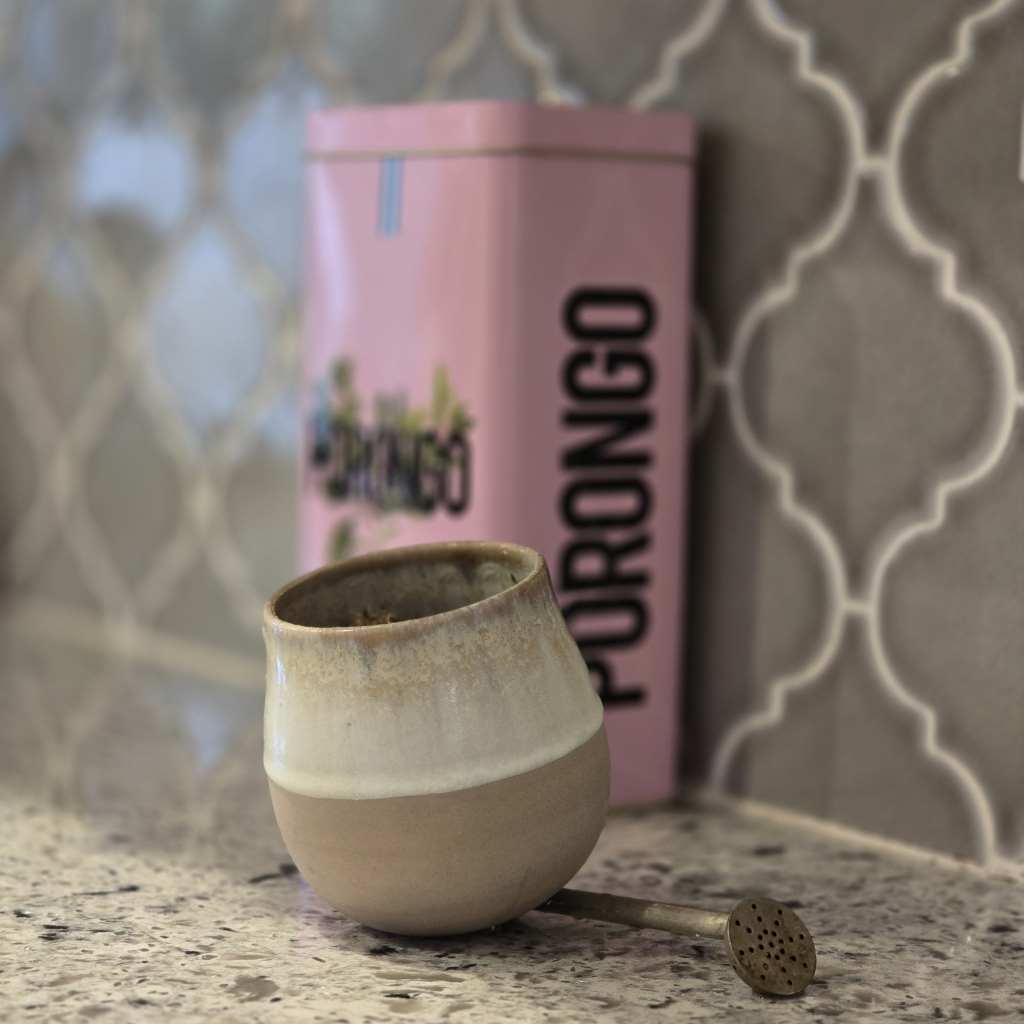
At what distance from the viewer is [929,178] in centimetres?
67

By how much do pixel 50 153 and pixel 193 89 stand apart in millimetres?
182

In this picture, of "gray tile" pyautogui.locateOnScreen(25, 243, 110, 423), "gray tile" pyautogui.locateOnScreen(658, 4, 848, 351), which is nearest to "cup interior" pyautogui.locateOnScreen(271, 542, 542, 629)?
"gray tile" pyautogui.locateOnScreen(658, 4, 848, 351)

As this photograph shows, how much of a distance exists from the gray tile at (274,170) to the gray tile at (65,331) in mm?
184

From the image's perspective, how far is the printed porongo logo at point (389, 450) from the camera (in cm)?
72

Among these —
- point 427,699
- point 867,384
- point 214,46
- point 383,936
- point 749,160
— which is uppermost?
point 214,46

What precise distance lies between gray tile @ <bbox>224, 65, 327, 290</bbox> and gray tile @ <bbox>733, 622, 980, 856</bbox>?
43cm

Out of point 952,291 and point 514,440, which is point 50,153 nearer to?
point 514,440

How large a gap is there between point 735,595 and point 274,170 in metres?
0.42

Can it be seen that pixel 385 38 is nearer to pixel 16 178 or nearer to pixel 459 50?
pixel 459 50

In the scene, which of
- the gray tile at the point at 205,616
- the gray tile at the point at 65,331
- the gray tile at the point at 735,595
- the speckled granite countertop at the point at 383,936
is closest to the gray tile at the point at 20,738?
the speckled granite countertop at the point at 383,936

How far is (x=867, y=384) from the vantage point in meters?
0.70

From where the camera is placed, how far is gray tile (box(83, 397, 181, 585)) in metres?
1.10

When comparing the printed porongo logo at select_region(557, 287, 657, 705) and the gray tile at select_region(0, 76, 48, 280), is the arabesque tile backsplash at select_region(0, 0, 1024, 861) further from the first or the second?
the gray tile at select_region(0, 76, 48, 280)

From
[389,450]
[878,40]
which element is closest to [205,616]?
[389,450]
